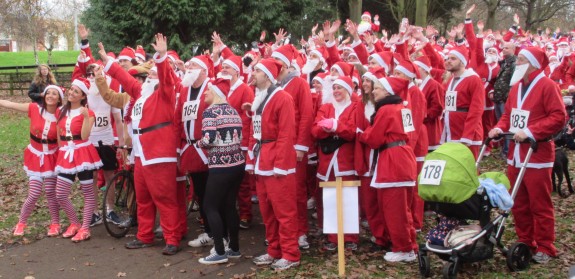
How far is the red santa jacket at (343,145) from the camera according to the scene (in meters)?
6.58

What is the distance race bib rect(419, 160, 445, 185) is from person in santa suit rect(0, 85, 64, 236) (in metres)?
4.95

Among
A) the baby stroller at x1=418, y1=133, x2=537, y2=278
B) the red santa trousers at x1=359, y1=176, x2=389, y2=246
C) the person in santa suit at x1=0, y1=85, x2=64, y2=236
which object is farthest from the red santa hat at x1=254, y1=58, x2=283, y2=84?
the person in santa suit at x1=0, y1=85, x2=64, y2=236

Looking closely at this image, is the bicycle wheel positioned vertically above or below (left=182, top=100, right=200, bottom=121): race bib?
below

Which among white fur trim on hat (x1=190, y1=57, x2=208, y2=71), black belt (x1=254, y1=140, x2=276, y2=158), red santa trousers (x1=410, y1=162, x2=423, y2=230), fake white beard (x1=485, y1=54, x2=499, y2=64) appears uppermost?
fake white beard (x1=485, y1=54, x2=499, y2=64)

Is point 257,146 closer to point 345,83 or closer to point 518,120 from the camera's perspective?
point 345,83

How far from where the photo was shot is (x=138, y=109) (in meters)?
6.97

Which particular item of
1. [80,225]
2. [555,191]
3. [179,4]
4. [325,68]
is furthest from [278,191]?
[179,4]

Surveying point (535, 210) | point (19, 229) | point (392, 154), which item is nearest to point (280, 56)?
point (392, 154)

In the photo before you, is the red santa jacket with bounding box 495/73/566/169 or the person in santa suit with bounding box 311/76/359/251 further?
the person in santa suit with bounding box 311/76/359/251

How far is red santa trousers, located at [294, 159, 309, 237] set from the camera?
690 cm

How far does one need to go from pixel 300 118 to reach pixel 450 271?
7.92 feet

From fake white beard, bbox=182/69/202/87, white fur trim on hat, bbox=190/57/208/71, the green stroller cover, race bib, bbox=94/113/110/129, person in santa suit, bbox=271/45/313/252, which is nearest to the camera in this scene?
the green stroller cover

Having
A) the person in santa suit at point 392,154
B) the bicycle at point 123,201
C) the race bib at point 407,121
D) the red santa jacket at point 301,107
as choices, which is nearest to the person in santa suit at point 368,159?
the person in santa suit at point 392,154

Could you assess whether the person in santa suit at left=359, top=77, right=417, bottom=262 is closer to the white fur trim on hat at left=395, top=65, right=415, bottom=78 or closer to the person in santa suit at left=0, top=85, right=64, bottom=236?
the white fur trim on hat at left=395, top=65, right=415, bottom=78
